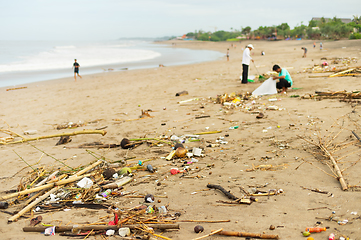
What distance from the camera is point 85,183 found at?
12.6ft

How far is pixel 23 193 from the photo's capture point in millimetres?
3473

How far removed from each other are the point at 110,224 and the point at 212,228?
3.58 ft

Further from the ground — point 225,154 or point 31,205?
point 225,154

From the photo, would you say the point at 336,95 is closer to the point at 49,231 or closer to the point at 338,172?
the point at 338,172

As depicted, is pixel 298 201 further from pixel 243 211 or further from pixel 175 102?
pixel 175 102

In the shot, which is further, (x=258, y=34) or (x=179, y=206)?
(x=258, y=34)

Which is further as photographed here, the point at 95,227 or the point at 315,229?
the point at 95,227

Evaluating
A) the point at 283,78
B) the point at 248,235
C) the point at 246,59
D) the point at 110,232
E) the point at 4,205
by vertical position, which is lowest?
the point at 4,205

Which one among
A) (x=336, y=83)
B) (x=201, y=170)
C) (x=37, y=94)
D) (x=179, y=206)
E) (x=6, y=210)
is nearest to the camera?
(x=179, y=206)

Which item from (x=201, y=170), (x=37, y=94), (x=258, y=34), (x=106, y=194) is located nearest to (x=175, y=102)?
(x=201, y=170)

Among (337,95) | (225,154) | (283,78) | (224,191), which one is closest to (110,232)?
(224,191)

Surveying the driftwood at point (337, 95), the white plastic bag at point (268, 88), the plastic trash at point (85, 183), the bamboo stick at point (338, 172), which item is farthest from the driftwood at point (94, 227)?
the white plastic bag at point (268, 88)

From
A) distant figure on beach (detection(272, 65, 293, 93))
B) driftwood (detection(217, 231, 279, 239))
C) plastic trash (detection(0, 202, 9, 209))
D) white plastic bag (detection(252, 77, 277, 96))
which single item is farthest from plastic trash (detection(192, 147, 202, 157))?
distant figure on beach (detection(272, 65, 293, 93))

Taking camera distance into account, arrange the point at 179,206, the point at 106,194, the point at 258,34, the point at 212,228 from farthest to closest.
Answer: the point at 258,34 → the point at 106,194 → the point at 179,206 → the point at 212,228
